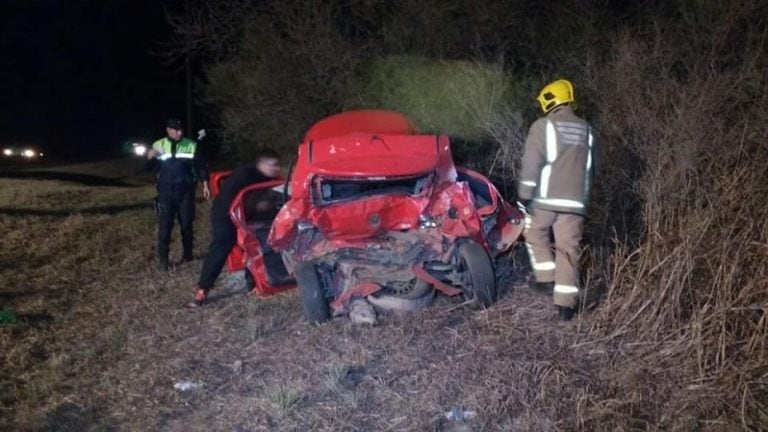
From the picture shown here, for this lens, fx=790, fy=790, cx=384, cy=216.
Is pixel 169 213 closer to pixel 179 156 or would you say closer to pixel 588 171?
pixel 179 156

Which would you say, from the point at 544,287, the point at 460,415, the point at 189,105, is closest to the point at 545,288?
the point at 544,287

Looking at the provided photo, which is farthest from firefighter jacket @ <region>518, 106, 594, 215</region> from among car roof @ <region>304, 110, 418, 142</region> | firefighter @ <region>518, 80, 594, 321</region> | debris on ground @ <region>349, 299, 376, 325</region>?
car roof @ <region>304, 110, 418, 142</region>

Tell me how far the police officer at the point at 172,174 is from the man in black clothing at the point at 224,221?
1365 millimetres

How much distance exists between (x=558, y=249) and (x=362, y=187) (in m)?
1.72

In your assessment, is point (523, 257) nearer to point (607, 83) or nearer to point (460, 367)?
point (607, 83)

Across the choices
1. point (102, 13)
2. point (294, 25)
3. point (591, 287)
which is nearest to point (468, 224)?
point (591, 287)

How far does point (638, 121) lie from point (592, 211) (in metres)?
0.96

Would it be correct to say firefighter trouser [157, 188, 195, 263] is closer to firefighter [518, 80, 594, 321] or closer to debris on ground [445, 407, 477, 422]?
firefighter [518, 80, 594, 321]

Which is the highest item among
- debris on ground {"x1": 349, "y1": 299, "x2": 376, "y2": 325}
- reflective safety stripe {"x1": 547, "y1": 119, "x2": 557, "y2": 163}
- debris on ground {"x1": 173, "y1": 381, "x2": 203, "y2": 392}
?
reflective safety stripe {"x1": 547, "y1": 119, "x2": 557, "y2": 163}

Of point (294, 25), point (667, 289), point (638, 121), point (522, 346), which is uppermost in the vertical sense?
point (294, 25)

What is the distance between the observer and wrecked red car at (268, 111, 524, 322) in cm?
579

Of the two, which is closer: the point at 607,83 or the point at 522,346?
the point at 522,346

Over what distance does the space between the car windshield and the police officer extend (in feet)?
7.34

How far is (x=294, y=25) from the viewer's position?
12.1 meters
